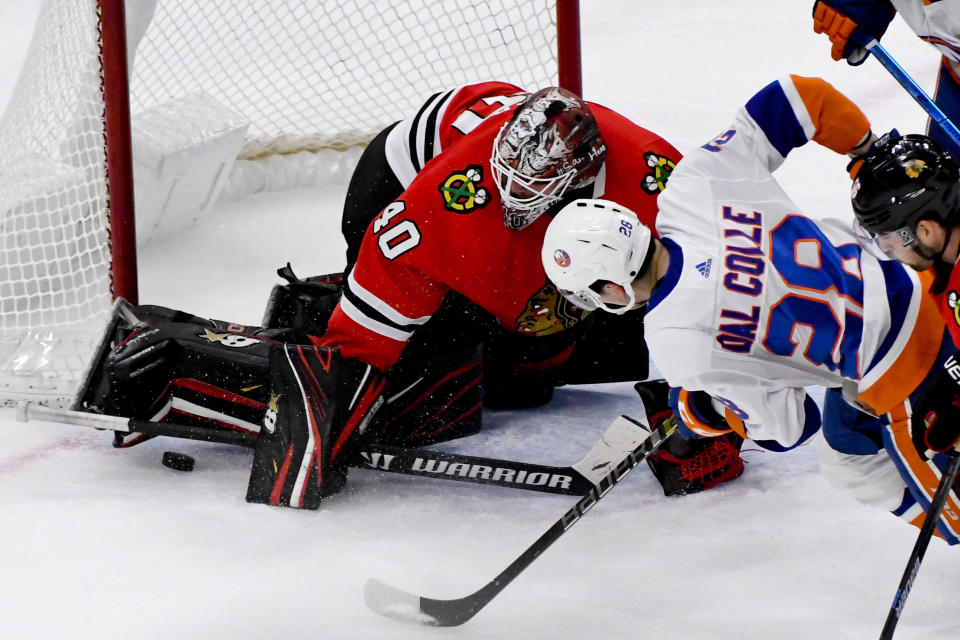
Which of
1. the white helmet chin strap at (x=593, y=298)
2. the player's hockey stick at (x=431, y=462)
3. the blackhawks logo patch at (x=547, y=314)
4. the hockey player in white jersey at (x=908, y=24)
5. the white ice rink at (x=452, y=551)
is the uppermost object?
the hockey player in white jersey at (x=908, y=24)

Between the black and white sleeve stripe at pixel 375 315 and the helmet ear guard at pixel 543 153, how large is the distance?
33 cm

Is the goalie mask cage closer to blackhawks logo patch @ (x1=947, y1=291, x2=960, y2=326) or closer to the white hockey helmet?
the white hockey helmet

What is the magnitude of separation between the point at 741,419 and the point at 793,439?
10 centimetres

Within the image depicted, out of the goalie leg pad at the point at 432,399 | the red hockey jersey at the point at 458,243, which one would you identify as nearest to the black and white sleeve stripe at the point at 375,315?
the red hockey jersey at the point at 458,243

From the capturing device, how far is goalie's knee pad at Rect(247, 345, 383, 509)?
246 centimetres

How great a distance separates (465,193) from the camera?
2.39 meters

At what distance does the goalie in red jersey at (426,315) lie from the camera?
237 cm

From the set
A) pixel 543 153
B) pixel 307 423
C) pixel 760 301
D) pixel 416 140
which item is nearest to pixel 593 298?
pixel 760 301

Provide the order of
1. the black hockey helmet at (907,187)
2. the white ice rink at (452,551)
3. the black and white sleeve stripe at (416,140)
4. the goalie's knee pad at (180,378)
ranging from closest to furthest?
the black hockey helmet at (907,187), the white ice rink at (452,551), the goalie's knee pad at (180,378), the black and white sleeve stripe at (416,140)

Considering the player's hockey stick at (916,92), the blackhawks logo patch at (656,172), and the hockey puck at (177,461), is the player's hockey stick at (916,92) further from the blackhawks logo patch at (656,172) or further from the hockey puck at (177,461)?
the hockey puck at (177,461)

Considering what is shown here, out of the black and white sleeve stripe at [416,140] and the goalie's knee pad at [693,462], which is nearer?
the goalie's knee pad at [693,462]

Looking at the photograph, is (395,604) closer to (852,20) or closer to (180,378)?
(180,378)

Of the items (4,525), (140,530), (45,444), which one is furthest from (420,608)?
(45,444)

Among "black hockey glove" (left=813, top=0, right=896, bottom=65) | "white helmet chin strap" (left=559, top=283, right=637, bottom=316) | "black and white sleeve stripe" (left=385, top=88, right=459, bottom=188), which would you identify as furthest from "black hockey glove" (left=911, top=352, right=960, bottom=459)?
"black and white sleeve stripe" (left=385, top=88, right=459, bottom=188)
